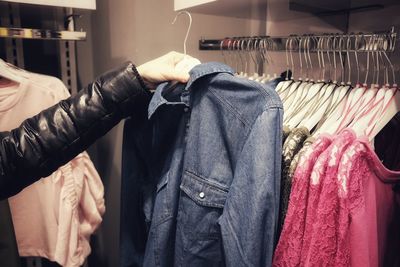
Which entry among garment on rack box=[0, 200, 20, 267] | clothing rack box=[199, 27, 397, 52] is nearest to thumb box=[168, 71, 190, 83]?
clothing rack box=[199, 27, 397, 52]

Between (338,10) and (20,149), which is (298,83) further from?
(20,149)

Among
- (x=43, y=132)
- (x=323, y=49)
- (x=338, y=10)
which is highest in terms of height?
(x=338, y=10)

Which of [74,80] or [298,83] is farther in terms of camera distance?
[74,80]

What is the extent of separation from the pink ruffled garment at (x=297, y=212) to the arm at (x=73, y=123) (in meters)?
0.28

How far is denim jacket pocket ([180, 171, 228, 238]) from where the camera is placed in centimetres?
58

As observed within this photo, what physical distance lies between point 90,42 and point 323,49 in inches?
40.4

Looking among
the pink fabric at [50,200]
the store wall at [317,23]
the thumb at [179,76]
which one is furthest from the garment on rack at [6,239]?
the store wall at [317,23]

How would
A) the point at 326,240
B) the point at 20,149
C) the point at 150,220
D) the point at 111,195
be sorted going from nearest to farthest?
the point at 326,240 < the point at 20,149 < the point at 150,220 < the point at 111,195

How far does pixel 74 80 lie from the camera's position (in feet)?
3.49

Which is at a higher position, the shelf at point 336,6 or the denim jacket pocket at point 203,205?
the shelf at point 336,6

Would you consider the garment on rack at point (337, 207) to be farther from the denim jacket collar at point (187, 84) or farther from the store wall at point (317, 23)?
the store wall at point (317, 23)

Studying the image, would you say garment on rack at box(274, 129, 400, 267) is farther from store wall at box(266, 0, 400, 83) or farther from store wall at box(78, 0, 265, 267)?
store wall at box(78, 0, 265, 267)

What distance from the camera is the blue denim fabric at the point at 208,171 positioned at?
1.65ft

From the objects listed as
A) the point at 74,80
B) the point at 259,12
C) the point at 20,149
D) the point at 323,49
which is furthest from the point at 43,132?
the point at 259,12
